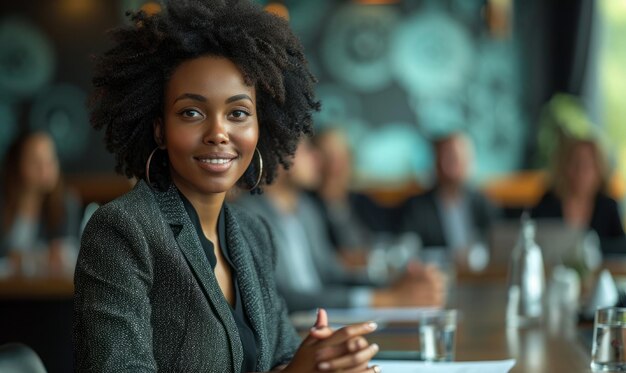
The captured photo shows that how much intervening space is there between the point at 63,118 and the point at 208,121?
8061 millimetres

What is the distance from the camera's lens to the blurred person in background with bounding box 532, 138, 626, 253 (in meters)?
4.99

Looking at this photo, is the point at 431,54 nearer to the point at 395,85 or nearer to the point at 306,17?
the point at 395,85

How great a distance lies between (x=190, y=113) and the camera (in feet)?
5.66

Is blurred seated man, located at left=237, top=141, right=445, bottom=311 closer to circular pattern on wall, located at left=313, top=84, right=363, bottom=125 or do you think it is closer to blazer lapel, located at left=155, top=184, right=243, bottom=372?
blazer lapel, located at left=155, top=184, right=243, bottom=372

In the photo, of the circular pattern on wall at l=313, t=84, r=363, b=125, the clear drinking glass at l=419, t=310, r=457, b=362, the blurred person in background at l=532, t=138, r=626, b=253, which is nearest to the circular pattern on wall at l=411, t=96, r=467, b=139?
the circular pattern on wall at l=313, t=84, r=363, b=125

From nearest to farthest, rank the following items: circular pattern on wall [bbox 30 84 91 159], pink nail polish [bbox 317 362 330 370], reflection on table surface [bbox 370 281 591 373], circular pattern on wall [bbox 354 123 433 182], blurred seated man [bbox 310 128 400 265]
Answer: pink nail polish [bbox 317 362 330 370] < reflection on table surface [bbox 370 281 591 373] < blurred seated man [bbox 310 128 400 265] < circular pattern on wall [bbox 354 123 433 182] < circular pattern on wall [bbox 30 84 91 159]

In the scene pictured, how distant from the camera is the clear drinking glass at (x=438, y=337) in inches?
83.3

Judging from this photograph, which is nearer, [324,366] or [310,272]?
[324,366]

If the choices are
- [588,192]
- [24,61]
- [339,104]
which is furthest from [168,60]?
[24,61]

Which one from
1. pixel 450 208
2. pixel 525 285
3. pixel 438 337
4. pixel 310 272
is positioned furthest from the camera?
pixel 450 208

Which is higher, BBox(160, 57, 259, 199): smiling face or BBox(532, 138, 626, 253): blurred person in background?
BBox(160, 57, 259, 199): smiling face

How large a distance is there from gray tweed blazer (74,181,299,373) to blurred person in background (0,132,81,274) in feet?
11.4

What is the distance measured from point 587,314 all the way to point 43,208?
11.4 ft

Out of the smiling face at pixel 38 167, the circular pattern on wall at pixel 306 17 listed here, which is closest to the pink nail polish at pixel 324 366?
the smiling face at pixel 38 167
